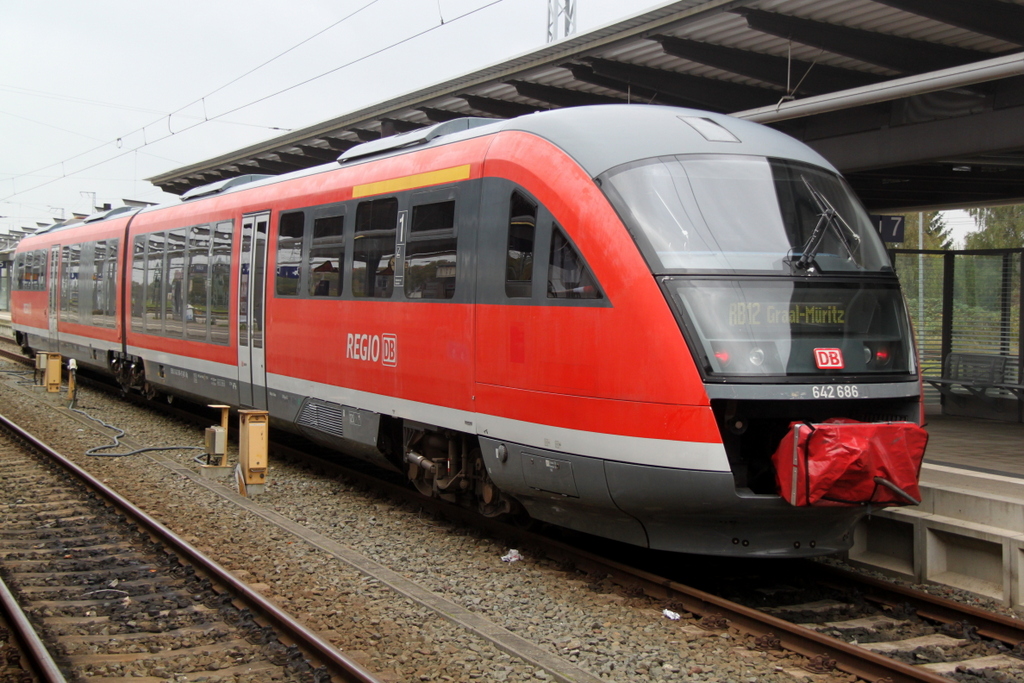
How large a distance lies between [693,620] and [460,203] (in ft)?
11.5

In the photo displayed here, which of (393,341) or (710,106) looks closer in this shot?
(393,341)

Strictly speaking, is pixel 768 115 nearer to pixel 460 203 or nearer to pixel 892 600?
pixel 460 203

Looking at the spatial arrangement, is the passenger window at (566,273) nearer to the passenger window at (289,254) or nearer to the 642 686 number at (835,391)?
the 642 686 number at (835,391)

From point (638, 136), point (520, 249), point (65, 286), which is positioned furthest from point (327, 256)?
point (65, 286)

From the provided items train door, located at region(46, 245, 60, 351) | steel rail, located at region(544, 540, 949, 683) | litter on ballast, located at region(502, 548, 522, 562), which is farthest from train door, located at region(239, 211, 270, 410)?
train door, located at region(46, 245, 60, 351)

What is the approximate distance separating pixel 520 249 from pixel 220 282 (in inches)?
253

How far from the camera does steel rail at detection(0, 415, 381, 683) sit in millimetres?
4926

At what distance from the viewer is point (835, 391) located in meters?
5.77

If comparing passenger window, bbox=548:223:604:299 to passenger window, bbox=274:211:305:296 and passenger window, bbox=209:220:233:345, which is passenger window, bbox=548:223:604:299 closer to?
passenger window, bbox=274:211:305:296

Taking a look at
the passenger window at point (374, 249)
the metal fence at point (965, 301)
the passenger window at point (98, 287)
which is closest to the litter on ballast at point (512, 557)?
the passenger window at point (374, 249)

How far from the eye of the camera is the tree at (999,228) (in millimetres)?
46428

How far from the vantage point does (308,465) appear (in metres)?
11.2

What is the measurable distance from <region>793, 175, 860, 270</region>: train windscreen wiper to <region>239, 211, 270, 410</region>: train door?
6.46 metres

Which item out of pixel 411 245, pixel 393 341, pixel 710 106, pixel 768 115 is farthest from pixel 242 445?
pixel 710 106
